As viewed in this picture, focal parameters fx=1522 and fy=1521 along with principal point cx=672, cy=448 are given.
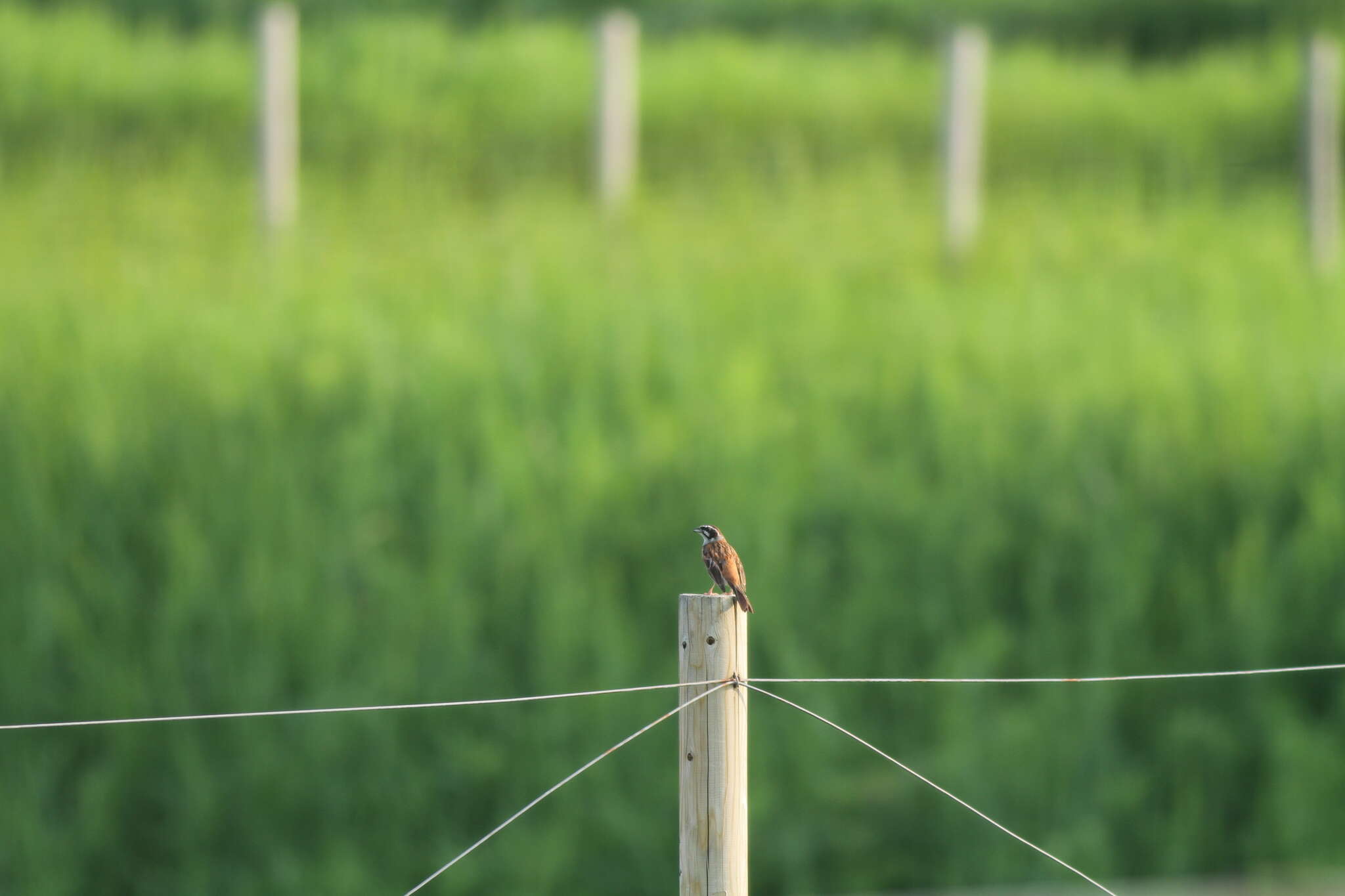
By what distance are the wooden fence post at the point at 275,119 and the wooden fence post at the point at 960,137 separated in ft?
15.0

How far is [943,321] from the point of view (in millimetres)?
8461

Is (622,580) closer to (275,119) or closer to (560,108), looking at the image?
(275,119)

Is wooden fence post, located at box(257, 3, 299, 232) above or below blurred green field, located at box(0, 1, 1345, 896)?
above

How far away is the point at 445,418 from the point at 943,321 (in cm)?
303

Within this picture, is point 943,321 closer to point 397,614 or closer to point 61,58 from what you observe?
point 397,614

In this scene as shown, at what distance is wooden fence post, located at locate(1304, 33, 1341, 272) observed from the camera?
11.4m

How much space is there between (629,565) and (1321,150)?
7745 millimetres

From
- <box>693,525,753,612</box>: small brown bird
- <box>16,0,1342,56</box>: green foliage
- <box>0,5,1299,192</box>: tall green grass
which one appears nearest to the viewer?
<box>693,525,753,612</box>: small brown bird

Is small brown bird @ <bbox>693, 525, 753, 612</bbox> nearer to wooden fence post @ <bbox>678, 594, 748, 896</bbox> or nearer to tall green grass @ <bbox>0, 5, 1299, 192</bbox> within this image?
wooden fence post @ <bbox>678, 594, 748, 896</bbox>

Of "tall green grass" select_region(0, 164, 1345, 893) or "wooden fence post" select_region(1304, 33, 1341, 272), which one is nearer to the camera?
"tall green grass" select_region(0, 164, 1345, 893)

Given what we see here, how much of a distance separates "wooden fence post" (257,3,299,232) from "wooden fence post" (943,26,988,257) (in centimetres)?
456

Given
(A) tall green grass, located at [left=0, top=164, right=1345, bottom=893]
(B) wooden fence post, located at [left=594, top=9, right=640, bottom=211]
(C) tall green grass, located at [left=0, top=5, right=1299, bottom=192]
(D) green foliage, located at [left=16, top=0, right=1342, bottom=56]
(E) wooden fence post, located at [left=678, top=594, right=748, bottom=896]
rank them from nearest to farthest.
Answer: (E) wooden fence post, located at [left=678, top=594, right=748, bottom=896] < (A) tall green grass, located at [left=0, top=164, right=1345, bottom=893] < (B) wooden fence post, located at [left=594, top=9, right=640, bottom=211] < (C) tall green grass, located at [left=0, top=5, right=1299, bottom=192] < (D) green foliage, located at [left=16, top=0, right=1342, bottom=56]

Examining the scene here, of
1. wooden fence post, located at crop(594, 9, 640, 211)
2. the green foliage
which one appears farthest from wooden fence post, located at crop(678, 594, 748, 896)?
the green foliage

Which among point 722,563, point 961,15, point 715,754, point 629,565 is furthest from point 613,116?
point 715,754
